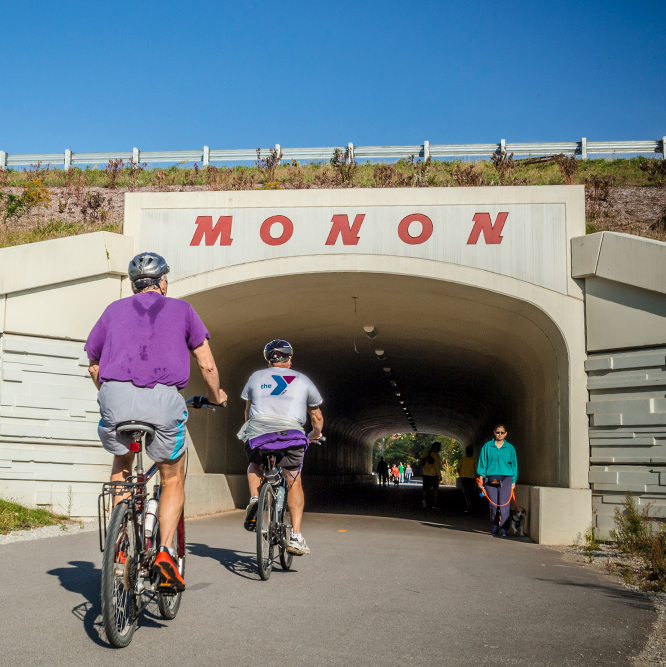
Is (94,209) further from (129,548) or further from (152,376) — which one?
(129,548)

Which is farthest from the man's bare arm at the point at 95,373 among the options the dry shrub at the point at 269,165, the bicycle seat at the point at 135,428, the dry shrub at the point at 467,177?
the dry shrub at the point at 269,165

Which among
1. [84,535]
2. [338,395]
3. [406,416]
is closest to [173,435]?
[84,535]

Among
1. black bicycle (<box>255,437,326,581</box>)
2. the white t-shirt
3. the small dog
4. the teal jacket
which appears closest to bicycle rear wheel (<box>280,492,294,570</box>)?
black bicycle (<box>255,437,326,581</box>)

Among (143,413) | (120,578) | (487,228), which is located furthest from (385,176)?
(120,578)

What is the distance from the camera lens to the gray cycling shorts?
3967 mm

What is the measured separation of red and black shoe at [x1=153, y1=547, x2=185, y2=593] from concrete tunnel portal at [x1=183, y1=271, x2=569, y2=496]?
7692 millimetres

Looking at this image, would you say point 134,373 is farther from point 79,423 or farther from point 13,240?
point 13,240

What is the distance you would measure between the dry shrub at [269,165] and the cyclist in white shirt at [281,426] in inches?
505

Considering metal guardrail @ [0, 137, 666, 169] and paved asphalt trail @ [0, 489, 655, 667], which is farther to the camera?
metal guardrail @ [0, 137, 666, 169]

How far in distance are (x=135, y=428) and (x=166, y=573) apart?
732 mm

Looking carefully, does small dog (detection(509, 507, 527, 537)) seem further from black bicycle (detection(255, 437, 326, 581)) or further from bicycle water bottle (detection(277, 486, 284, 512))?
bicycle water bottle (detection(277, 486, 284, 512))

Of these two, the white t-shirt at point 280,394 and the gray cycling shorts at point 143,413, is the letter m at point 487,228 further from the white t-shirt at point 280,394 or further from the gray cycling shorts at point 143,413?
the gray cycling shorts at point 143,413

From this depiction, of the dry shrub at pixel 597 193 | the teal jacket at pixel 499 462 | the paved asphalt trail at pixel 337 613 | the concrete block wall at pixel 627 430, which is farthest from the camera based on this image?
the dry shrub at pixel 597 193

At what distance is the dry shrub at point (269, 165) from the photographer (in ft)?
Result: 62.0
